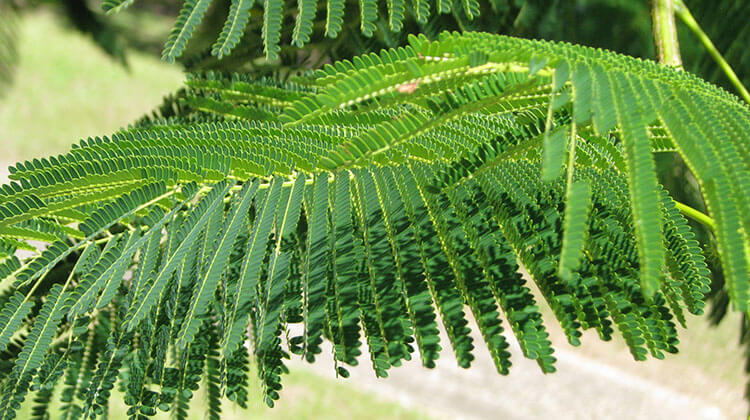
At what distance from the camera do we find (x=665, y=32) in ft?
3.50

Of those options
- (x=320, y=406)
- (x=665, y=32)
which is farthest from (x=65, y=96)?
(x=665, y=32)

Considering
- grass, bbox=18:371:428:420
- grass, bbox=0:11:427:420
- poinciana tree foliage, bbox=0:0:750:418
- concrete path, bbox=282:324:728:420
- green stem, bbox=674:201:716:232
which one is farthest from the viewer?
grass, bbox=0:11:427:420

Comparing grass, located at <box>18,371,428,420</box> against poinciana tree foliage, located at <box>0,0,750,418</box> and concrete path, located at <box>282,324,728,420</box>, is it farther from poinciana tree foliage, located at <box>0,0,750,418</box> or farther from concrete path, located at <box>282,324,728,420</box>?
poinciana tree foliage, located at <box>0,0,750,418</box>

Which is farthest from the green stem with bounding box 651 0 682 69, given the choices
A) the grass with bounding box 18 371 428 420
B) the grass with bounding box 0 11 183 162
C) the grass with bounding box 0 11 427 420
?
the grass with bounding box 0 11 183 162

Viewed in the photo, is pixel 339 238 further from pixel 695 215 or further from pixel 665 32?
pixel 665 32

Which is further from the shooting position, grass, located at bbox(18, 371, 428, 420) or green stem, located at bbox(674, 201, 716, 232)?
grass, located at bbox(18, 371, 428, 420)

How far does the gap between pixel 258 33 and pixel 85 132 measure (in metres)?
5.94

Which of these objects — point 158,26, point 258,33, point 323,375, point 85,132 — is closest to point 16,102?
point 85,132

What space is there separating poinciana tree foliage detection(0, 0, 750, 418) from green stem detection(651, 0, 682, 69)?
1.01 feet

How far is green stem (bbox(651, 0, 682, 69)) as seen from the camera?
3.41 ft

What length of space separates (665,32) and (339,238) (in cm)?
64

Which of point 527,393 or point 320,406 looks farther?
point 527,393

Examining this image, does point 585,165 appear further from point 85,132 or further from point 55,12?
point 85,132

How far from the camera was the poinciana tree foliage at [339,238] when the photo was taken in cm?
71
